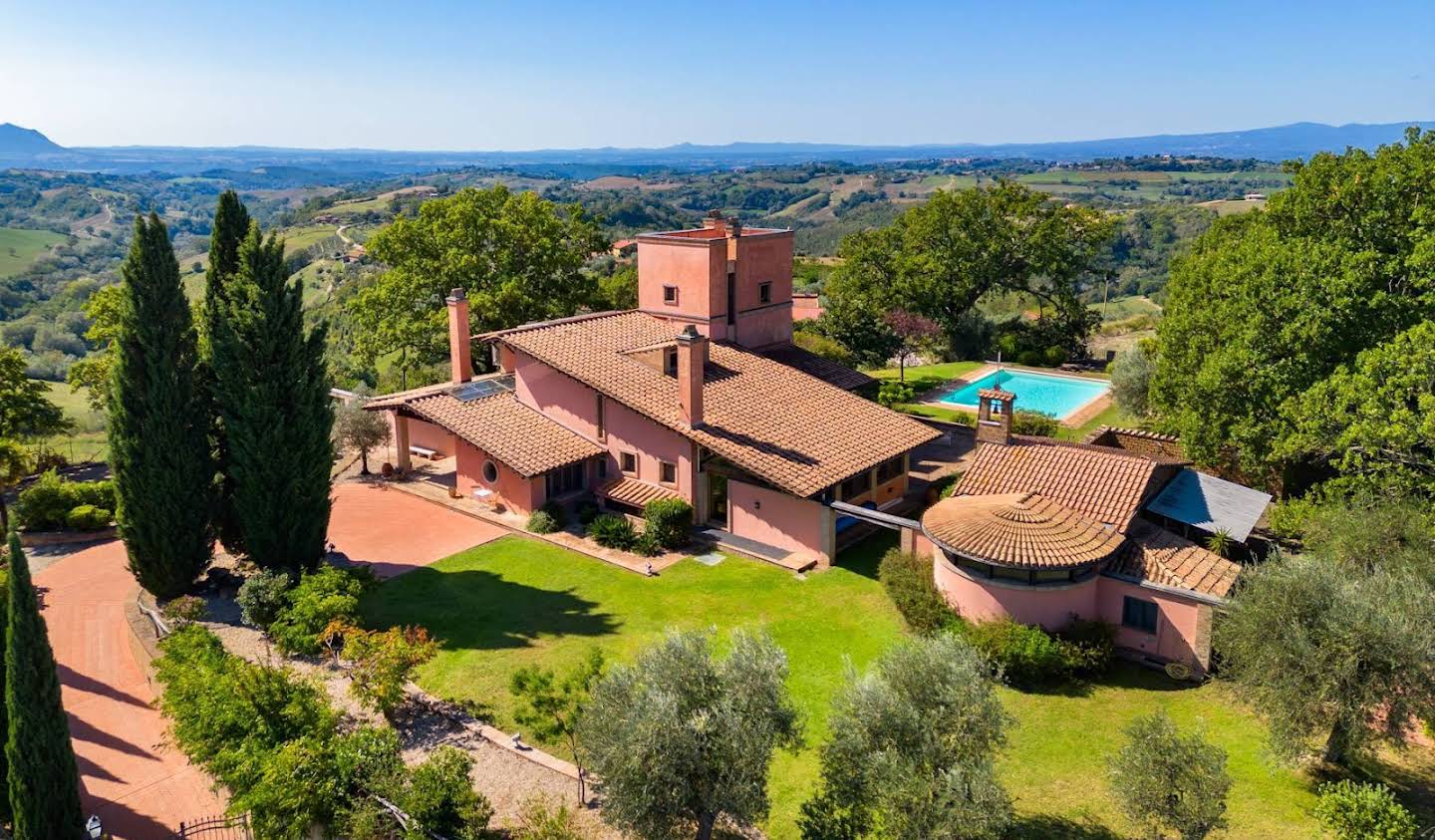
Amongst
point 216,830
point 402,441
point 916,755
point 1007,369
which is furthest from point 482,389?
point 1007,369

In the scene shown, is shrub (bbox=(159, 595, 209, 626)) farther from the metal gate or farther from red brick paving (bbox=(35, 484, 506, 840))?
the metal gate

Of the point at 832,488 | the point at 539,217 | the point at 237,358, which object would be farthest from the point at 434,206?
the point at 832,488

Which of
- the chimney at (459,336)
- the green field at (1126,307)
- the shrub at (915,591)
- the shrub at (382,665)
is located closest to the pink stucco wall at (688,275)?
the chimney at (459,336)

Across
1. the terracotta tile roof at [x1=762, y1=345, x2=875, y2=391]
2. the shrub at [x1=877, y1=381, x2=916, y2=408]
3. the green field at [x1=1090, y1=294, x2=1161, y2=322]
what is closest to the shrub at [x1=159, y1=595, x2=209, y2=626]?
the terracotta tile roof at [x1=762, y1=345, x2=875, y2=391]

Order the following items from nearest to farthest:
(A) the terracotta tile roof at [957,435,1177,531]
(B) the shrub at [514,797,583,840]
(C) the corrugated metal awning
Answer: (B) the shrub at [514,797,583,840] → (A) the terracotta tile roof at [957,435,1177,531] → (C) the corrugated metal awning

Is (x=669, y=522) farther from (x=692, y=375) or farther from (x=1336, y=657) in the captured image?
(x=1336, y=657)

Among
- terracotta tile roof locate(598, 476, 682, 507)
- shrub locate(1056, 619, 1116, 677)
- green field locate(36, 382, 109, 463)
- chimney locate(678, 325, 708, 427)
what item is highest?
chimney locate(678, 325, 708, 427)
